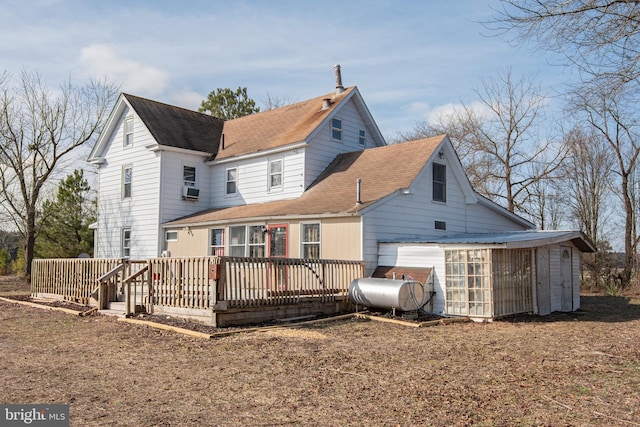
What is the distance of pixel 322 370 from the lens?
7.77 m

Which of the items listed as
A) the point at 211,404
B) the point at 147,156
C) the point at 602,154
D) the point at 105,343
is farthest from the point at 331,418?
the point at 602,154

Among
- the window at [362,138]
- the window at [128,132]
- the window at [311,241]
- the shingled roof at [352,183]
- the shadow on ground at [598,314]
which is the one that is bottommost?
the shadow on ground at [598,314]

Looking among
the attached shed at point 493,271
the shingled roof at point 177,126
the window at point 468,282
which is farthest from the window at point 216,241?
the window at point 468,282

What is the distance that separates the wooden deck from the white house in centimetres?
175

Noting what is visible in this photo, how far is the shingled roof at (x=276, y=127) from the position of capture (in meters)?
20.5

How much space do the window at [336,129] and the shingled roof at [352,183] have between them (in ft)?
2.63

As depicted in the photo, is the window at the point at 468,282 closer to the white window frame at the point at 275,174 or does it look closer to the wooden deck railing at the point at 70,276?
the white window frame at the point at 275,174

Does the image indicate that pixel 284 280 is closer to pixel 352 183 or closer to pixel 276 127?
pixel 352 183

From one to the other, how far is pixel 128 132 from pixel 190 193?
4.33 m

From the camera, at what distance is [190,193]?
2220 centimetres

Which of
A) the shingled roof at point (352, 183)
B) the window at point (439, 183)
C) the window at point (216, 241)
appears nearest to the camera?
the shingled roof at point (352, 183)

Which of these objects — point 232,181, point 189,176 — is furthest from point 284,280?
point 189,176

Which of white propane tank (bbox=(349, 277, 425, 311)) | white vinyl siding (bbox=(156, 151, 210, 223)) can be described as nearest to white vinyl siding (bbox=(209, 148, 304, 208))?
white vinyl siding (bbox=(156, 151, 210, 223))

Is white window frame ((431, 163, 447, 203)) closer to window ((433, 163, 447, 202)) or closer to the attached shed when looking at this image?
window ((433, 163, 447, 202))
